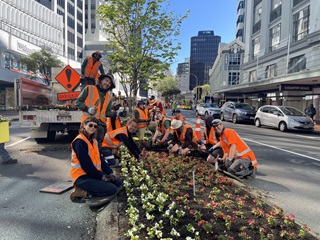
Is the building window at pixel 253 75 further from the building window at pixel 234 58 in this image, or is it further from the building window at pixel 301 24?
the building window at pixel 234 58

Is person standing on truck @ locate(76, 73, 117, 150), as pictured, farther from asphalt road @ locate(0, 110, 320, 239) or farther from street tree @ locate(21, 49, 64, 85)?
street tree @ locate(21, 49, 64, 85)

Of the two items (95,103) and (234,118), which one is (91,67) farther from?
(234,118)

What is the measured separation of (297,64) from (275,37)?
7.11m

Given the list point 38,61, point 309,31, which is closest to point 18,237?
point 309,31

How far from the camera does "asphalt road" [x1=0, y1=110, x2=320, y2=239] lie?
3484 millimetres

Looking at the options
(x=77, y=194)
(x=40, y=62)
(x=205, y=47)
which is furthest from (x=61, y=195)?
(x=205, y=47)

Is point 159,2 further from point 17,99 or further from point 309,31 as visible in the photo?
point 309,31

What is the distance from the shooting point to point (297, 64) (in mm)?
24750

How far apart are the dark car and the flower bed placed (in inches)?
674

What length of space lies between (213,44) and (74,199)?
20106cm

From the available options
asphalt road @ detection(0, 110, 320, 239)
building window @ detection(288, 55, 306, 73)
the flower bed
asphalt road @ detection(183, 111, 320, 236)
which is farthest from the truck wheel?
building window @ detection(288, 55, 306, 73)

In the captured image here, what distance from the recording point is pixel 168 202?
12.3 ft

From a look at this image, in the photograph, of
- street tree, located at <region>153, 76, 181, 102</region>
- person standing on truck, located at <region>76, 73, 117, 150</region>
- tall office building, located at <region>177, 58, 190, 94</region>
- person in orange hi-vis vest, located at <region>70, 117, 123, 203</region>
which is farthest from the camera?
tall office building, located at <region>177, 58, 190, 94</region>

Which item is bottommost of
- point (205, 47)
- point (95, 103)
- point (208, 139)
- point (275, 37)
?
point (208, 139)
